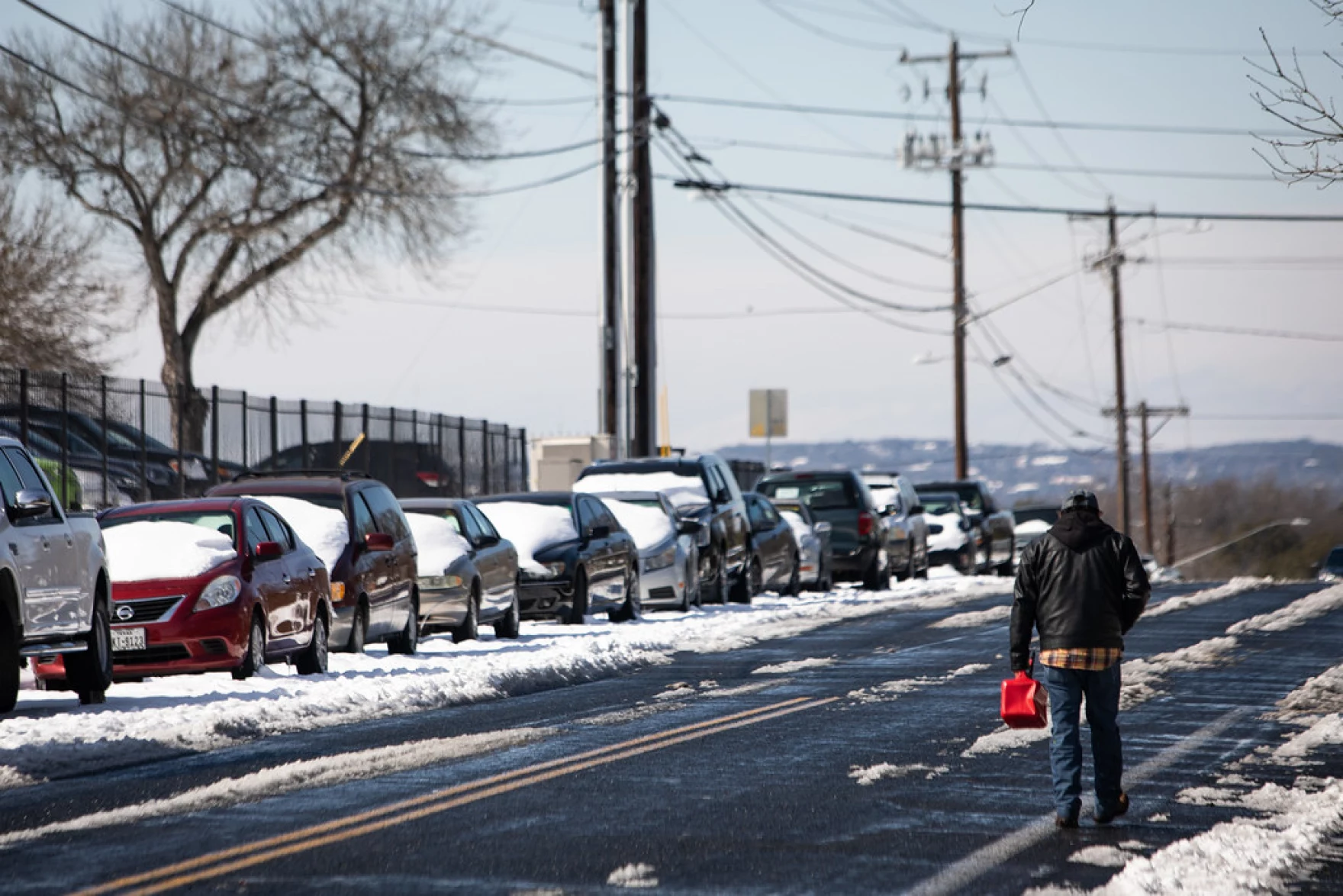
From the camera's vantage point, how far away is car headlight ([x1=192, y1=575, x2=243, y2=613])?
15523mm

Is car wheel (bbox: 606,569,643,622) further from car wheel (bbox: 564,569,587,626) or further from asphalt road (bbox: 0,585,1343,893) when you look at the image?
asphalt road (bbox: 0,585,1343,893)

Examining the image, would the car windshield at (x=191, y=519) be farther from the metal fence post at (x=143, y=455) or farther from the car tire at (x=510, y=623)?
the metal fence post at (x=143, y=455)

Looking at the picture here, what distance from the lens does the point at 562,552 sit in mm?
24000

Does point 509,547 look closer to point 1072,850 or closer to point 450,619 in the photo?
point 450,619

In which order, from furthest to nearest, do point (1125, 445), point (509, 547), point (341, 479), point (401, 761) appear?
point (1125, 445)
point (509, 547)
point (341, 479)
point (401, 761)

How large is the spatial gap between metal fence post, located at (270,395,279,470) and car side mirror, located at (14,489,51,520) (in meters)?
18.1

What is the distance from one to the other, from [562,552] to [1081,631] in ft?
49.7

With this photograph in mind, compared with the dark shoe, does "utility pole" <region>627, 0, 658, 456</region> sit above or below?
above

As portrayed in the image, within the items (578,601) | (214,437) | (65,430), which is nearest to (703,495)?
(578,601)

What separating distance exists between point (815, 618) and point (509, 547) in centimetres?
549

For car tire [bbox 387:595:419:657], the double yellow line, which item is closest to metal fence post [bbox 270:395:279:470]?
car tire [bbox 387:595:419:657]

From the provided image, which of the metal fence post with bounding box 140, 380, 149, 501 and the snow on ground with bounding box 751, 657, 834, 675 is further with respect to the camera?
the metal fence post with bounding box 140, 380, 149, 501

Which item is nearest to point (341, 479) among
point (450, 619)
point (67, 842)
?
point (450, 619)

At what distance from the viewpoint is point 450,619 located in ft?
69.7
